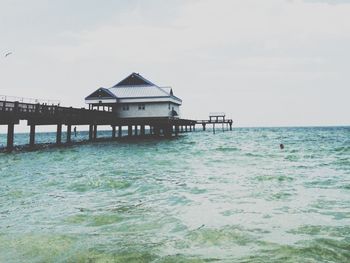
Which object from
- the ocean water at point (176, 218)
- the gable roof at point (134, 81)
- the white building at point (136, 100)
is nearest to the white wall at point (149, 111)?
the white building at point (136, 100)

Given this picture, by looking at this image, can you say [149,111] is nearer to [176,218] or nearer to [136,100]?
[136,100]

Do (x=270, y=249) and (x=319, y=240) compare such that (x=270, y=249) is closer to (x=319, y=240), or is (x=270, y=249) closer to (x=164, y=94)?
(x=319, y=240)

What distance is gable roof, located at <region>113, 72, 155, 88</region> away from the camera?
49.0 meters

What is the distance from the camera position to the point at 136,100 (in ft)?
153

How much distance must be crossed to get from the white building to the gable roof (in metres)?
0.29

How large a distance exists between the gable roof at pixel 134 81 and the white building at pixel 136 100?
29cm

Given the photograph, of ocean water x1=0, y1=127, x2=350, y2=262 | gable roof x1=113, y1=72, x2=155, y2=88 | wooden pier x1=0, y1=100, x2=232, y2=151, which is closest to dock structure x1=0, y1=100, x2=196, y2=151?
wooden pier x1=0, y1=100, x2=232, y2=151

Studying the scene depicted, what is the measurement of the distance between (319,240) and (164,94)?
39.9 meters

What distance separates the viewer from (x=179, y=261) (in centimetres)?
625

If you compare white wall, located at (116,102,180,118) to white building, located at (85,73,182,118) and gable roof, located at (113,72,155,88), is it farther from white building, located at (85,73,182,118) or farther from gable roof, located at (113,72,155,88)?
gable roof, located at (113,72,155,88)

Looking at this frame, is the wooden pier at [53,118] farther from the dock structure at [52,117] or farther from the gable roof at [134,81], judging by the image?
the gable roof at [134,81]

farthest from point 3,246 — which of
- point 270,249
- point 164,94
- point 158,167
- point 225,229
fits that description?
point 164,94

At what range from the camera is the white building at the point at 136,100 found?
4603 cm

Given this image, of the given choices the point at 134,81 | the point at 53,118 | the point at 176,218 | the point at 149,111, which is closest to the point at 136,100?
the point at 149,111
